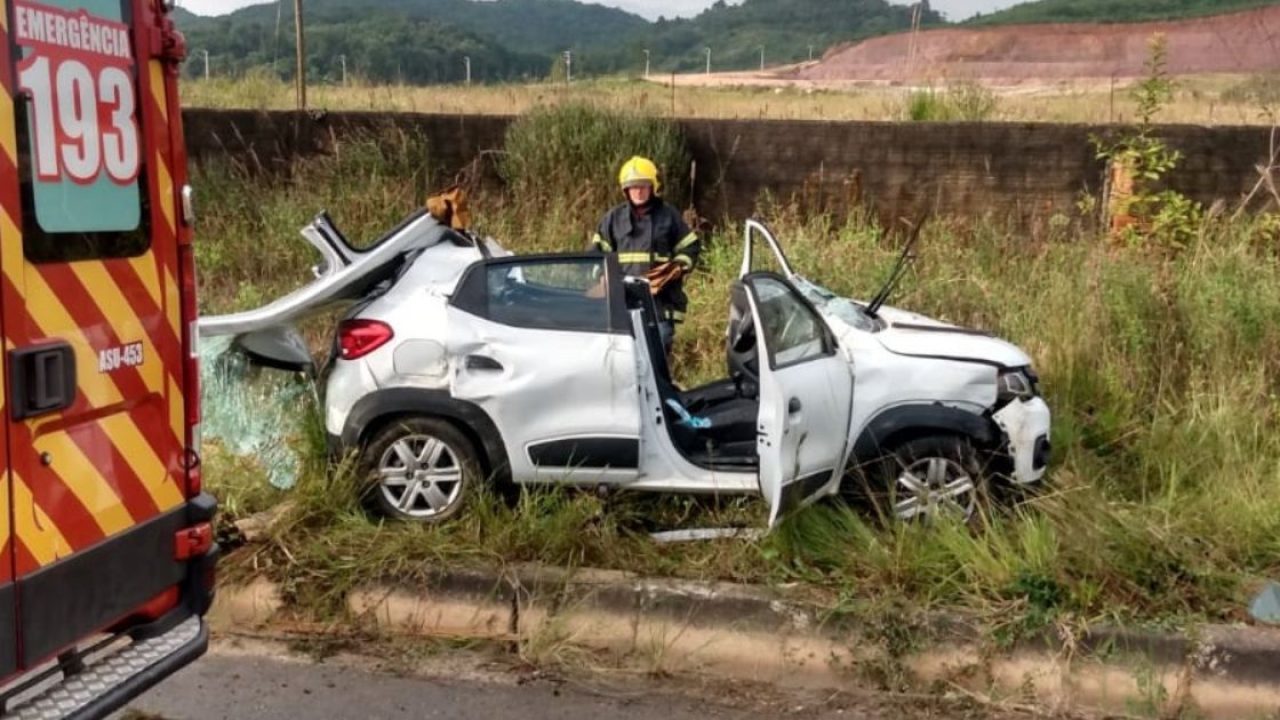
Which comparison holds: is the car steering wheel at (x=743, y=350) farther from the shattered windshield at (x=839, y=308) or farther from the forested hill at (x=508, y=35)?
the forested hill at (x=508, y=35)

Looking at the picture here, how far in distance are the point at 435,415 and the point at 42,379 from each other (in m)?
2.29

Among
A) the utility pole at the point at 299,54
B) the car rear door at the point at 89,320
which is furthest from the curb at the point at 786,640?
the utility pole at the point at 299,54

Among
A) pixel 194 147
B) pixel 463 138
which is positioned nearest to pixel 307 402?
pixel 463 138

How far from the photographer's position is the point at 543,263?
5.20 metres

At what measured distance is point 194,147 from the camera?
1062 centimetres

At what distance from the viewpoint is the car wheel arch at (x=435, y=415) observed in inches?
194

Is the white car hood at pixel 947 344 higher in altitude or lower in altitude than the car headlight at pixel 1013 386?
higher

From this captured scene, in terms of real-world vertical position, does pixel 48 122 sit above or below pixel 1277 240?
above

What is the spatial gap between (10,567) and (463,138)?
800 cm

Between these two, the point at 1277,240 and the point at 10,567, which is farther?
the point at 1277,240

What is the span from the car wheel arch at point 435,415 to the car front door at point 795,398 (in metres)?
1.13

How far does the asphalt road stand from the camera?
156 inches

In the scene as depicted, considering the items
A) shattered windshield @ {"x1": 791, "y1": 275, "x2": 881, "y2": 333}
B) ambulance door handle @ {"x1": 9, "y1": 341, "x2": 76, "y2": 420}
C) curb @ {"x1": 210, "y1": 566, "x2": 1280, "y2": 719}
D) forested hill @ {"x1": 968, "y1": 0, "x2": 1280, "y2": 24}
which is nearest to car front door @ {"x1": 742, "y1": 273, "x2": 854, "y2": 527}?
shattered windshield @ {"x1": 791, "y1": 275, "x2": 881, "y2": 333}

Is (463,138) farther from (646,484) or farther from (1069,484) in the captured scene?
(1069,484)
